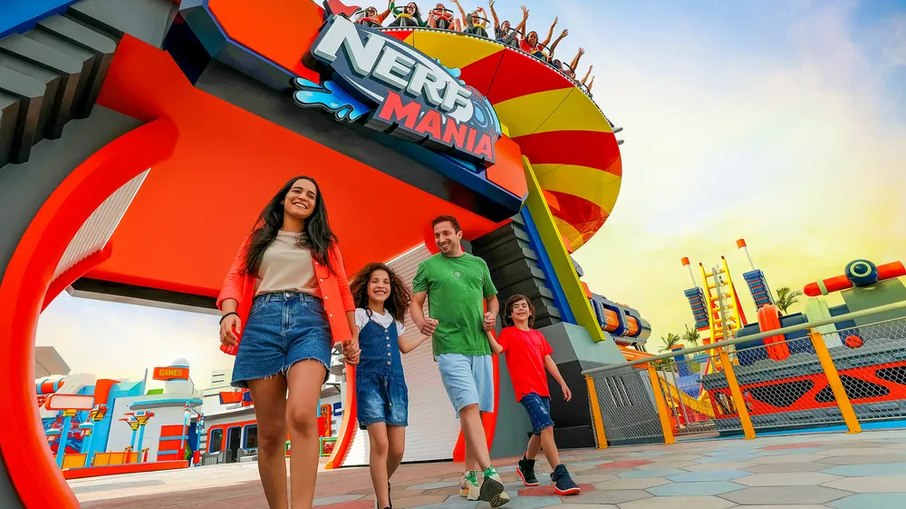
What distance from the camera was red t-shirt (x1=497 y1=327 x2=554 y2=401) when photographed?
272 centimetres

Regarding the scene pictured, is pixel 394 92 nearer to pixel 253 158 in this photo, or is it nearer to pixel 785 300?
pixel 253 158

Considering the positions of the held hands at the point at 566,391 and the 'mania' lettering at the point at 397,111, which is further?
the 'mania' lettering at the point at 397,111

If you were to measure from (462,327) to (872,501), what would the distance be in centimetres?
180

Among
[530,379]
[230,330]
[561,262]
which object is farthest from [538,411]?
[561,262]

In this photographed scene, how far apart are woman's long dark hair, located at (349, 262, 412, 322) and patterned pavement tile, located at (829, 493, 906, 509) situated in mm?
2079

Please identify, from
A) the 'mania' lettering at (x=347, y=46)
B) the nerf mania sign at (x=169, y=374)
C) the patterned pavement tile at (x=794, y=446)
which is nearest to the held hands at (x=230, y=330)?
the 'mania' lettering at (x=347, y=46)

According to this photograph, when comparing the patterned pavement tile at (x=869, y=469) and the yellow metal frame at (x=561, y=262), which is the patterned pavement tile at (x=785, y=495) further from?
the yellow metal frame at (x=561, y=262)

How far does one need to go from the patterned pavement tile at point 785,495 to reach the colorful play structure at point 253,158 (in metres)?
3.06

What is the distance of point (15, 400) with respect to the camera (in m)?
2.09

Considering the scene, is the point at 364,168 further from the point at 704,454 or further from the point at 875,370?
the point at 875,370

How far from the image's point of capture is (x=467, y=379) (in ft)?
7.84

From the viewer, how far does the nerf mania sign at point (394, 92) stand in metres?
4.00

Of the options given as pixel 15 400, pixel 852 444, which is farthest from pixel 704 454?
pixel 15 400

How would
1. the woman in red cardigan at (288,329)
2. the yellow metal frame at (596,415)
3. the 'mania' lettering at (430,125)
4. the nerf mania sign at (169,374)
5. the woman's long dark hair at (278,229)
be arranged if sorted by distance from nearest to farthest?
the woman in red cardigan at (288,329) < the woman's long dark hair at (278,229) < the 'mania' lettering at (430,125) < the yellow metal frame at (596,415) < the nerf mania sign at (169,374)
